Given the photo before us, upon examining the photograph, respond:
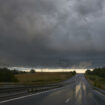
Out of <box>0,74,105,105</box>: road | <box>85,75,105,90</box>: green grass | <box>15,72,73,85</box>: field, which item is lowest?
<box>0,74,105,105</box>: road

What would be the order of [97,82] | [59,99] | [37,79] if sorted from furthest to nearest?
[37,79] → [97,82] → [59,99]

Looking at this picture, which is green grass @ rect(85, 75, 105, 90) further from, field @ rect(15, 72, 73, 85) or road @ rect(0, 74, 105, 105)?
road @ rect(0, 74, 105, 105)

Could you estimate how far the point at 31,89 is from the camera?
24.7 metres

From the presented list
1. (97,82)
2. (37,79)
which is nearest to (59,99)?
(97,82)

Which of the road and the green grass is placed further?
the green grass

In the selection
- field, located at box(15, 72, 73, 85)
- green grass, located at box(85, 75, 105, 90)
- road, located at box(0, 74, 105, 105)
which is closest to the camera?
road, located at box(0, 74, 105, 105)

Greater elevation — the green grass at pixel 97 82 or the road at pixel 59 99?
the green grass at pixel 97 82

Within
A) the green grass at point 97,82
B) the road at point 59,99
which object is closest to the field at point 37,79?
the green grass at point 97,82

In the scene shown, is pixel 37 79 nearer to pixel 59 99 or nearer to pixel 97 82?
pixel 97 82

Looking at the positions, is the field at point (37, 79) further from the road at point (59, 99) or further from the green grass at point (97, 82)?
the road at point (59, 99)

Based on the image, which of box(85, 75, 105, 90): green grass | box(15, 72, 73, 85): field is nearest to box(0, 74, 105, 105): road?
box(85, 75, 105, 90): green grass

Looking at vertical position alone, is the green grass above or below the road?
above

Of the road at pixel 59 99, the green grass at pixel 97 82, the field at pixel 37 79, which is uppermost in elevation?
the field at pixel 37 79

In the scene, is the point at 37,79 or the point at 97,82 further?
the point at 37,79
